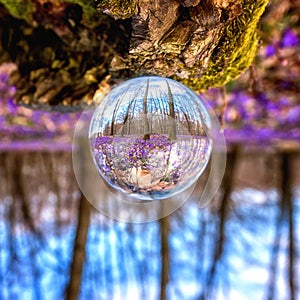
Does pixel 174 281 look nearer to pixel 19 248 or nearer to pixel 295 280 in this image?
pixel 295 280

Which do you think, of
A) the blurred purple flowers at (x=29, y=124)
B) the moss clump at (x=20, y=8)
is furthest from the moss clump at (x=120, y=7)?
the blurred purple flowers at (x=29, y=124)

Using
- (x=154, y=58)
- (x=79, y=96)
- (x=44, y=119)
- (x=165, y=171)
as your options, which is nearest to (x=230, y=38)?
(x=154, y=58)

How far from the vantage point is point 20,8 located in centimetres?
80

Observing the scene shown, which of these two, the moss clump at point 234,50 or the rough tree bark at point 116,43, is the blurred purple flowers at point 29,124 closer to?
the rough tree bark at point 116,43

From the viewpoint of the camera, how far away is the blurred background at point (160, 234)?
3.88m

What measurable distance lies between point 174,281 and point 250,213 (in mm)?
1147

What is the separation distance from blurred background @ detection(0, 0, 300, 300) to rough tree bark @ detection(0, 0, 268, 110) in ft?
7.95

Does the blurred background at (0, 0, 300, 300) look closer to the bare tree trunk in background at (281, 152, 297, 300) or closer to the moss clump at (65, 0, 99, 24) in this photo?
the bare tree trunk in background at (281, 152, 297, 300)

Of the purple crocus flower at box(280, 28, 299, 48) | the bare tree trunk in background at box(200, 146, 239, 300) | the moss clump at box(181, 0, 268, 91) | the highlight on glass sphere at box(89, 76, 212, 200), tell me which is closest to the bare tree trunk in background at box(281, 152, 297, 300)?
the bare tree trunk in background at box(200, 146, 239, 300)

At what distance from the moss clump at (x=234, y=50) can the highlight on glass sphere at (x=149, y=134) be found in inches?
4.1

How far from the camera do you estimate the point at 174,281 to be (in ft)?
13.8

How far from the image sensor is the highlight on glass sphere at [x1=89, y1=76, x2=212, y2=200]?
55cm

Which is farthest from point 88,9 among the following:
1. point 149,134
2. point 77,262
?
point 77,262

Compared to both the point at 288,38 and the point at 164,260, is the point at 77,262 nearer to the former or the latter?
the point at 164,260
